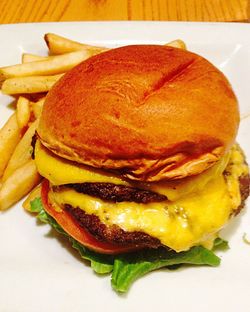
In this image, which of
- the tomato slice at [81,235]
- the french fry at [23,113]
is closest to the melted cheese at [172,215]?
the tomato slice at [81,235]

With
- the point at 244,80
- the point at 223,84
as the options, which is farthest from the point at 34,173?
the point at 244,80

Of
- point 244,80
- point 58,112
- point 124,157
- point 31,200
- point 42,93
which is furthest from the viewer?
point 244,80

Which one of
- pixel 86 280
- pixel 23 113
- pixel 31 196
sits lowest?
pixel 86 280

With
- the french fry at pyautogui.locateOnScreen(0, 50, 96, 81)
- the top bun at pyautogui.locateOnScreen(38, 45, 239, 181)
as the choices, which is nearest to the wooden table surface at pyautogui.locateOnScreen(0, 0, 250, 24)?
the french fry at pyautogui.locateOnScreen(0, 50, 96, 81)

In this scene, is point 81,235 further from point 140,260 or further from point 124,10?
point 124,10

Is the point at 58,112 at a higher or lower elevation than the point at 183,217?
higher

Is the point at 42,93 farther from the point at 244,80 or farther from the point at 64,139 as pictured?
the point at 244,80

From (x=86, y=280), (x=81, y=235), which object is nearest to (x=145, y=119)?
(x=81, y=235)
